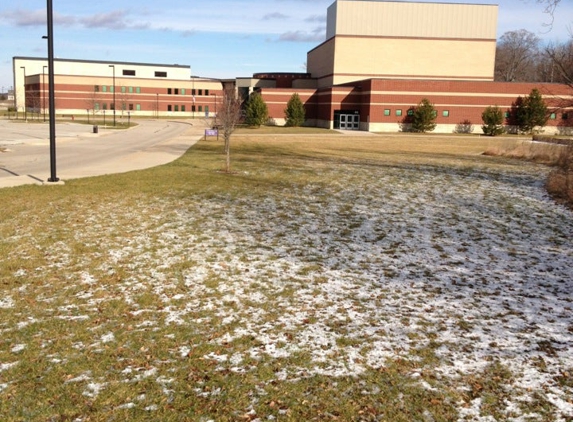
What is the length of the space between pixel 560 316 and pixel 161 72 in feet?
374

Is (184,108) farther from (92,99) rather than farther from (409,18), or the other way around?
(409,18)

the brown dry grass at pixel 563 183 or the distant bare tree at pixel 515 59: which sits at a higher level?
the distant bare tree at pixel 515 59

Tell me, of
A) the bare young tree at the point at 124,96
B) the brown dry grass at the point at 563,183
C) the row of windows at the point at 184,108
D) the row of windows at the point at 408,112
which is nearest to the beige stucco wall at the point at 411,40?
the row of windows at the point at 408,112

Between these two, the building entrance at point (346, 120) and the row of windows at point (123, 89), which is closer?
the building entrance at point (346, 120)

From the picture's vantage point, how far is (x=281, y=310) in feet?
21.4

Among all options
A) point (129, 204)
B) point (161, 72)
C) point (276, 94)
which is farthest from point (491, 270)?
point (161, 72)

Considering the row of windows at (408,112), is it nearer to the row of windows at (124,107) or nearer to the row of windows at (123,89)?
the row of windows at (124,107)

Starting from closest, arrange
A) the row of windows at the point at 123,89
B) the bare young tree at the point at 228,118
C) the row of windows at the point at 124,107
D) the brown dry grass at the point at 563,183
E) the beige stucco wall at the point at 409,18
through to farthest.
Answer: the brown dry grass at the point at 563,183, the bare young tree at the point at 228,118, the beige stucco wall at the point at 409,18, the row of windows at the point at 124,107, the row of windows at the point at 123,89

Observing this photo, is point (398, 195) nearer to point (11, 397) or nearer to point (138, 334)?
point (138, 334)

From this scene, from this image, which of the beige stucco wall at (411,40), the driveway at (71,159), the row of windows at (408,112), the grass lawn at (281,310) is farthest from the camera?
the beige stucco wall at (411,40)

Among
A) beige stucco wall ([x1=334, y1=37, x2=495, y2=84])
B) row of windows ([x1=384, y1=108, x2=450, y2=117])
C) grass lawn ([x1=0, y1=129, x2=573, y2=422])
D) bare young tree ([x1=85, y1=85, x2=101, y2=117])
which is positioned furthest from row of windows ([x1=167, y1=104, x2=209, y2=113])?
grass lawn ([x1=0, y1=129, x2=573, y2=422])

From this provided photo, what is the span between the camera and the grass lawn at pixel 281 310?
14.8ft

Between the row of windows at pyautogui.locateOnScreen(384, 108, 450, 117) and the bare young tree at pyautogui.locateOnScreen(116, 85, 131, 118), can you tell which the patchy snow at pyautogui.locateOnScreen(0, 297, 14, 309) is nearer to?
the row of windows at pyautogui.locateOnScreen(384, 108, 450, 117)

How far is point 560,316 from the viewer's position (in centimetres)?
643
